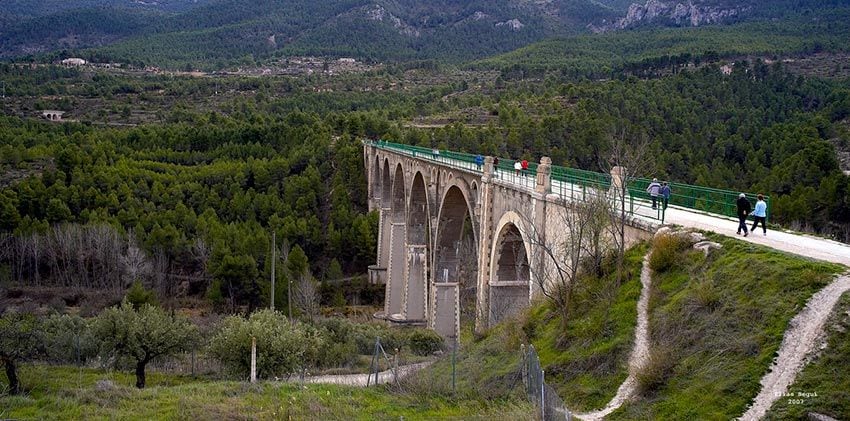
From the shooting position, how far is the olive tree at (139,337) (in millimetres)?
23938

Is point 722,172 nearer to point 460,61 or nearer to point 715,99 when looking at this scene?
point 715,99

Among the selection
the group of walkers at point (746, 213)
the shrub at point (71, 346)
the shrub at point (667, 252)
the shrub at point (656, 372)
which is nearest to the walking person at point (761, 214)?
the group of walkers at point (746, 213)

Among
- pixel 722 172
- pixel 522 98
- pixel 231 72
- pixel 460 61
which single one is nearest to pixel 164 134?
pixel 522 98

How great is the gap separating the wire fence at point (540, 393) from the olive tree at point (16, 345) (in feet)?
50.9

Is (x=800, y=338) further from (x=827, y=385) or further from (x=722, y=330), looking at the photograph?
(x=722, y=330)

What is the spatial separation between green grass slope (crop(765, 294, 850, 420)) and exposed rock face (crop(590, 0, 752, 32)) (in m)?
150

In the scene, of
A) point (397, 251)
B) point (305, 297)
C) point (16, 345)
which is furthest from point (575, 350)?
point (397, 251)

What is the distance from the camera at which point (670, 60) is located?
9138 centimetres

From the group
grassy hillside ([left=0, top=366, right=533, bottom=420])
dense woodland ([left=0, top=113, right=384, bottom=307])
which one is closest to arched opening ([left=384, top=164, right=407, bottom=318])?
dense woodland ([left=0, top=113, right=384, bottom=307])

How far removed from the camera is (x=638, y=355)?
1210cm

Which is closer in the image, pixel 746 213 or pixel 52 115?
pixel 746 213

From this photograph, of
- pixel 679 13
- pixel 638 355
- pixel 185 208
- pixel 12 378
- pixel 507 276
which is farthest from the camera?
pixel 679 13

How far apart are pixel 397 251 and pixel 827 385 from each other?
3861 cm

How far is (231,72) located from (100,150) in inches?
3623
